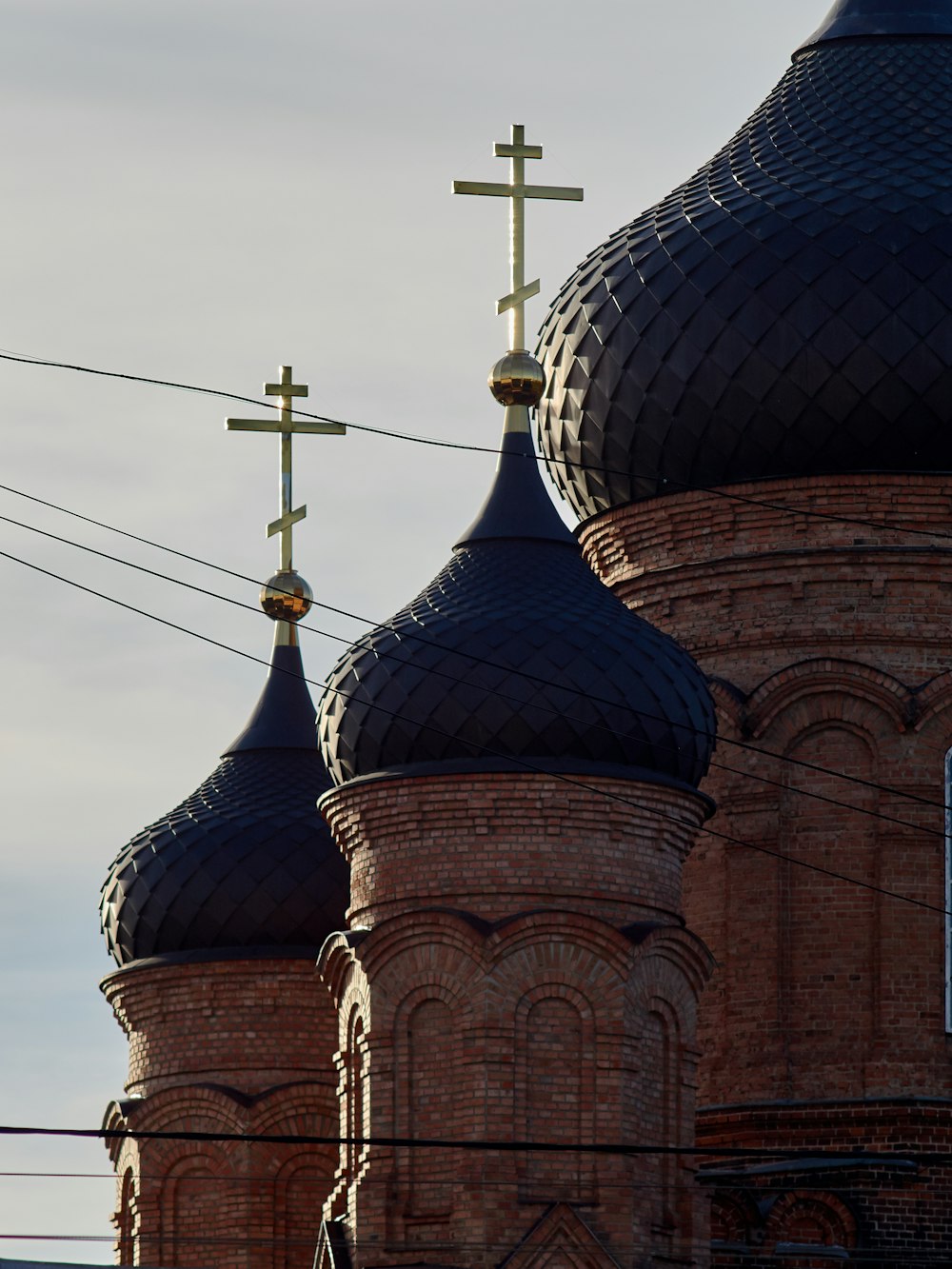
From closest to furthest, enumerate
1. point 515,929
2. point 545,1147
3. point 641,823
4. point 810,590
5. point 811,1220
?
point 545,1147
point 515,929
point 641,823
point 811,1220
point 810,590

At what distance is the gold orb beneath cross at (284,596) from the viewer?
26750 mm

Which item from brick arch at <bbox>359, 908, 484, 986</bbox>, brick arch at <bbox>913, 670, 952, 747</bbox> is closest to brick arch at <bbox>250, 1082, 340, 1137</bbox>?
brick arch at <bbox>359, 908, 484, 986</bbox>

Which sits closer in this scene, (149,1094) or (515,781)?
(515,781)

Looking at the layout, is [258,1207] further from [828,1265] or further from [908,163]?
[908,163]

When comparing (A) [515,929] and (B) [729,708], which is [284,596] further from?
(A) [515,929]

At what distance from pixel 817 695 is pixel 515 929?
3309 millimetres

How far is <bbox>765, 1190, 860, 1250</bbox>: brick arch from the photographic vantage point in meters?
23.0

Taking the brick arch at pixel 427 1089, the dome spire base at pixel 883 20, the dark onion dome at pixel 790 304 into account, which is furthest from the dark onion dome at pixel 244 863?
the dome spire base at pixel 883 20

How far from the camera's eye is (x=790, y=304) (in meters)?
24.4

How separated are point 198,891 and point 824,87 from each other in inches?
252

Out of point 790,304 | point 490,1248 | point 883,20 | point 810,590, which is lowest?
point 490,1248

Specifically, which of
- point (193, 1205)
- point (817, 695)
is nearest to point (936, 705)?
point (817, 695)

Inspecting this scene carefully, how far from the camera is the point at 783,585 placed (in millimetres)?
24516

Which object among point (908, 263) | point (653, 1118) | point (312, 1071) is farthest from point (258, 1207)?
point (908, 263)
